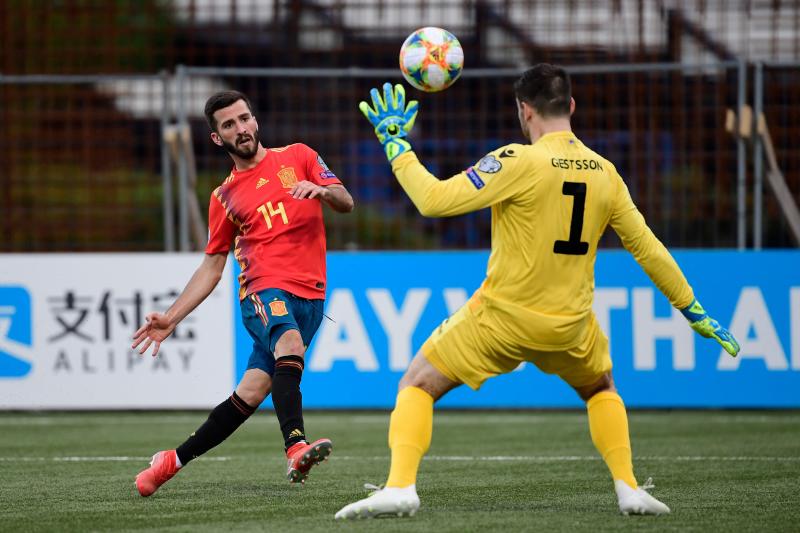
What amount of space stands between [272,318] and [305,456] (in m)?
0.87

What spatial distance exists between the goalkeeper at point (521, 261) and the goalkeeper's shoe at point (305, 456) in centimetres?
77

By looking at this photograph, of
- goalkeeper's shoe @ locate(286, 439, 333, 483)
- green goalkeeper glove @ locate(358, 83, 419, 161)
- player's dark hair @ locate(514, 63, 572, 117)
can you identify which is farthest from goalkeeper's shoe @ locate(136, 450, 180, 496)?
player's dark hair @ locate(514, 63, 572, 117)

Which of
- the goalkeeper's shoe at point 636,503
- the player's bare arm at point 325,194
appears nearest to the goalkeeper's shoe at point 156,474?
the player's bare arm at point 325,194

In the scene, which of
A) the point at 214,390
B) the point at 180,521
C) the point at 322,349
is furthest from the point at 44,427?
the point at 180,521

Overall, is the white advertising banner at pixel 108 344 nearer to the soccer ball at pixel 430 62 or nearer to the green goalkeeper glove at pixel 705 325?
the soccer ball at pixel 430 62

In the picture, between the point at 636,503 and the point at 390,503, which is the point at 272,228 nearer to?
the point at 390,503

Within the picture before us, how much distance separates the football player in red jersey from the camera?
733 centimetres

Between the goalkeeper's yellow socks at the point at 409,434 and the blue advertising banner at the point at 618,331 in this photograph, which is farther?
the blue advertising banner at the point at 618,331

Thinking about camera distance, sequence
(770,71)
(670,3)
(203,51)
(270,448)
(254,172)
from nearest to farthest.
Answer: (254,172), (270,448), (770,71), (670,3), (203,51)

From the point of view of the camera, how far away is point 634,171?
13.8 metres

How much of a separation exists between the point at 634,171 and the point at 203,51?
4.98 meters

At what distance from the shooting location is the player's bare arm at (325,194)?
7047 millimetres

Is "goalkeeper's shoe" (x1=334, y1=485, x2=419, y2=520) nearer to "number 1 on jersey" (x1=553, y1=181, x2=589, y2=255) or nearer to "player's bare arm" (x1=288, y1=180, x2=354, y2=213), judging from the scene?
"number 1 on jersey" (x1=553, y1=181, x2=589, y2=255)

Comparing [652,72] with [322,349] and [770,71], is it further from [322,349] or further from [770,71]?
[322,349]
